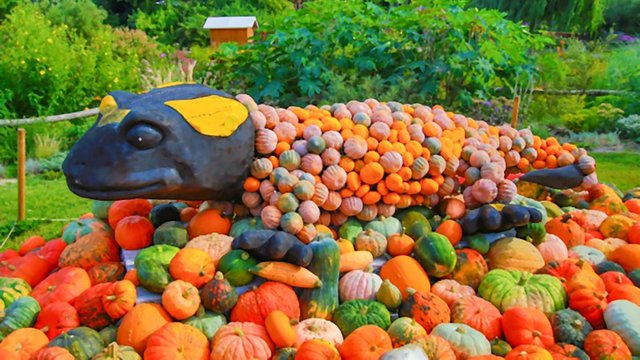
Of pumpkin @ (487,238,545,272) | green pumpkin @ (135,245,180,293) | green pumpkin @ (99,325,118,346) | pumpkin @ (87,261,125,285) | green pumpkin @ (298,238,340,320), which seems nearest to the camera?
green pumpkin @ (99,325,118,346)

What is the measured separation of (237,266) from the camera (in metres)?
3.72

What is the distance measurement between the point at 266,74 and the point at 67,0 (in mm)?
12336

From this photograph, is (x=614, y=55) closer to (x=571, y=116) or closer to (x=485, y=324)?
(x=571, y=116)

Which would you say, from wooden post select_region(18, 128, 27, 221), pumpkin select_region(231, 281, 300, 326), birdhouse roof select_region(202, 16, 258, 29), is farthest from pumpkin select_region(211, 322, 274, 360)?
birdhouse roof select_region(202, 16, 258, 29)

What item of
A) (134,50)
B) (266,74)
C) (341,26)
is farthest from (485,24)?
(134,50)

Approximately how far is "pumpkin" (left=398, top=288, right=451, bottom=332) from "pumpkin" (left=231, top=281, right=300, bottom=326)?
66cm

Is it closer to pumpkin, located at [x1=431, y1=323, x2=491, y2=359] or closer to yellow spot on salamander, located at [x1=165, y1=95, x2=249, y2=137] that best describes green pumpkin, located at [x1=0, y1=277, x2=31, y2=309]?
yellow spot on salamander, located at [x1=165, y1=95, x2=249, y2=137]

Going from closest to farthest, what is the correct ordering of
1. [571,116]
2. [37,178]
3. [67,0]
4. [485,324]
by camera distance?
1. [485,324]
2. [37,178]
3. [571,116]
4. [67,0]

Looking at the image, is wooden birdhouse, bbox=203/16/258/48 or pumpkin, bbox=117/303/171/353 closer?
pumpkin, bbox=117/303/171/353

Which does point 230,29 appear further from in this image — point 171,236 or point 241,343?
point 241,343

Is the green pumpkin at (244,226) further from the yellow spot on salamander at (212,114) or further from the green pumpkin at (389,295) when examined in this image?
the green pumpkin at (389,295)

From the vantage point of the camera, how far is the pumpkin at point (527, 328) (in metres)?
3.50

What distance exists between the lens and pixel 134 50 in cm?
1387

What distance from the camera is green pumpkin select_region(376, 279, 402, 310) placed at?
12.3 feet
